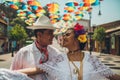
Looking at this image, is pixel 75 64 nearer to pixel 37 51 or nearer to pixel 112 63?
pixel 37 51

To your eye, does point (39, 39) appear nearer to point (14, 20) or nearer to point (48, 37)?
point (48, 37)

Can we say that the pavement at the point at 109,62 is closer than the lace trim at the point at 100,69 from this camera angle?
No

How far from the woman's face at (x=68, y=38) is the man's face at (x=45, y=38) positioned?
465 millimetres

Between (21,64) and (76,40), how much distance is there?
0.90m

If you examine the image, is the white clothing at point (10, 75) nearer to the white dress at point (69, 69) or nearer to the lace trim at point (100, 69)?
the white dress at point (69, 69)

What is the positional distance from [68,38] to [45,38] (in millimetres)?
546

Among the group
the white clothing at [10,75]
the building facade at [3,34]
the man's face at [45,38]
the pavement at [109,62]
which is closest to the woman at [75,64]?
the man's face at [45,38]

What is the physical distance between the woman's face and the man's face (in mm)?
465

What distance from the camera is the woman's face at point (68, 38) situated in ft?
12.6

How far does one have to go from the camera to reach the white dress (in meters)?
3.68

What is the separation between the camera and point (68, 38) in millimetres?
3838

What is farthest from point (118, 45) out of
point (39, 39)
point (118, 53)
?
point (39, 39)

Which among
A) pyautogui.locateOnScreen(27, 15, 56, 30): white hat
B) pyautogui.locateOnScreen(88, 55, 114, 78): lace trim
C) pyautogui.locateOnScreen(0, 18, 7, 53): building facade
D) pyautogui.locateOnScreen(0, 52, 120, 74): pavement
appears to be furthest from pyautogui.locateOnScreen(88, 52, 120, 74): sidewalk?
pyautogui.locateOnScreen(0, 18, 7, 53): building facade

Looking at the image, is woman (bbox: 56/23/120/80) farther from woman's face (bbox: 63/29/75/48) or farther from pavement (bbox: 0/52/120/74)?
pavement (bbox: 0/52/120/74)
